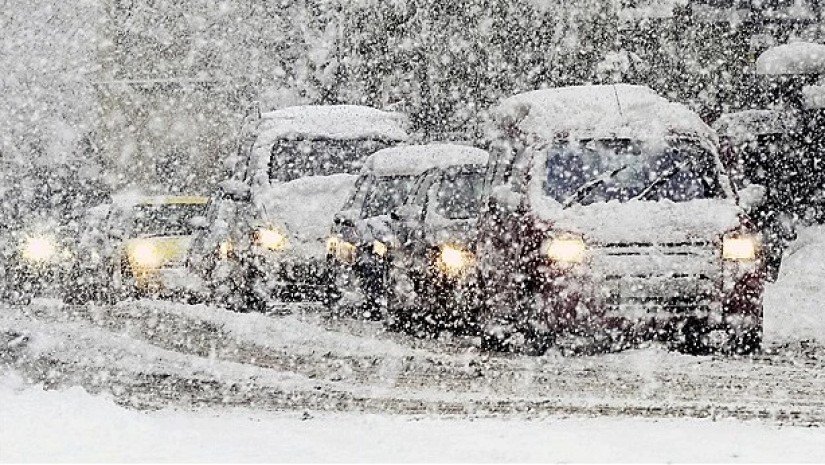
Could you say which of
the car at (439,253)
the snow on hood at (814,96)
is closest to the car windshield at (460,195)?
the car at (439,253)

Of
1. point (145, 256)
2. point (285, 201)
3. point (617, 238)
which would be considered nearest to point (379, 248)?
point (285, 201)

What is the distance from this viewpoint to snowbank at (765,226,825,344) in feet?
44.6

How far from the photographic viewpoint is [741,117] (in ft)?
67.8

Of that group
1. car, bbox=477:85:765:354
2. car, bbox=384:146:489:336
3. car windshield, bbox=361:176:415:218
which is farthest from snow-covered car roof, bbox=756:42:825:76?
car, bbox=477:85:765:354

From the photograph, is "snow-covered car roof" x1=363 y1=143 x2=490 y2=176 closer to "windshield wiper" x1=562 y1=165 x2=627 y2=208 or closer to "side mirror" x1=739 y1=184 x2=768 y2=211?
"windshield wiper" x1=562 y1=165 x2=627 y2=208

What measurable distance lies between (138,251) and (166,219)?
813mm

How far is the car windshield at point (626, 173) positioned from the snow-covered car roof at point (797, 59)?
359 inches

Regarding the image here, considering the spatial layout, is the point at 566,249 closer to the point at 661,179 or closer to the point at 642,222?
the point at 642,222

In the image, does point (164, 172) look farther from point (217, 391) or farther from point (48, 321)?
point (217, 391)

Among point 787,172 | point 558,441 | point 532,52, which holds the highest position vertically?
point 532,52

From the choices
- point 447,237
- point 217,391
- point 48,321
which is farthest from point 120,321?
point 217,391

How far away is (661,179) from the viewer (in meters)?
12.2

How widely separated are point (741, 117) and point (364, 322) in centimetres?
689

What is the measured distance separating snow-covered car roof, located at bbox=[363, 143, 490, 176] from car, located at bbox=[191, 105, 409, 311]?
2.26ft
